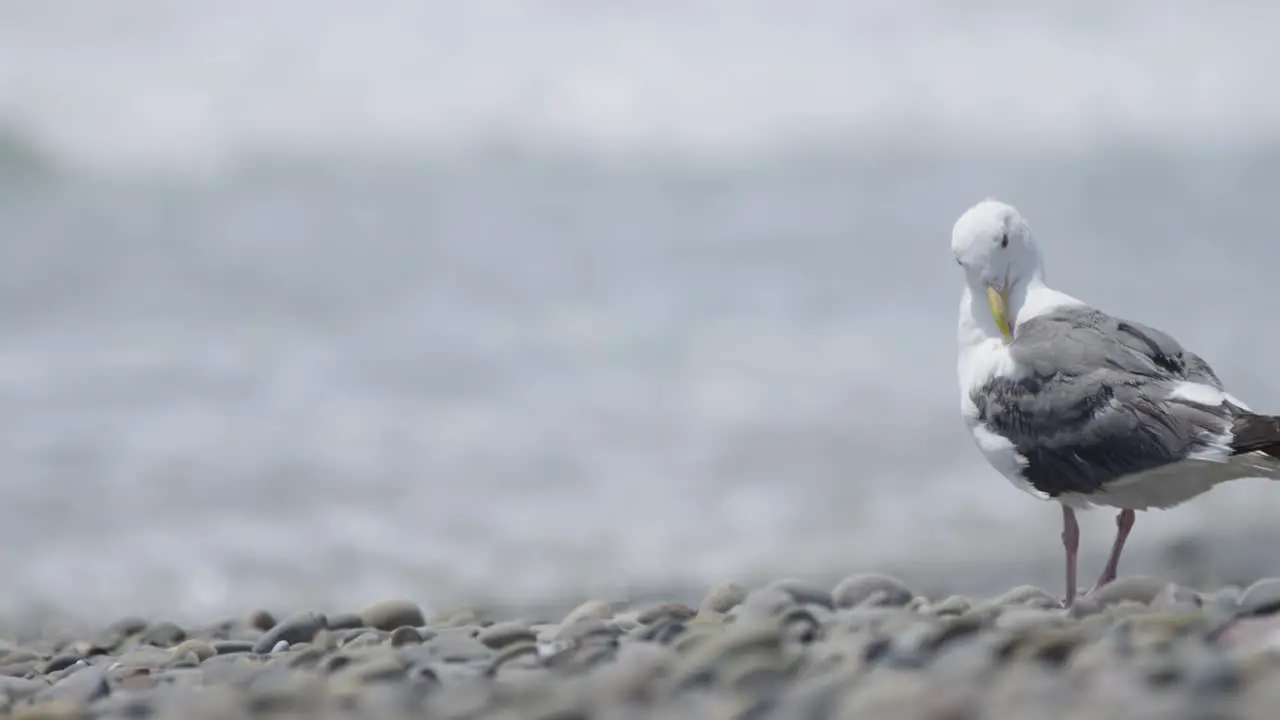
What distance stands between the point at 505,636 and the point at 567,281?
9.71m

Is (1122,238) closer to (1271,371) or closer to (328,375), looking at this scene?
(1271,371)

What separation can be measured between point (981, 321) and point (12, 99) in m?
17.4

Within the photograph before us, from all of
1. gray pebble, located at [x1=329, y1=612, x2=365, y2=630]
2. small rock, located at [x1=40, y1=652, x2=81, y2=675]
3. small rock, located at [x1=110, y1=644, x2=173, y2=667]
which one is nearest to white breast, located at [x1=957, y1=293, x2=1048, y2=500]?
gray pebble, located at [x1=329, y1=612, x2=365, y2=630]

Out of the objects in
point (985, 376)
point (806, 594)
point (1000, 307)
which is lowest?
point (806, 594)

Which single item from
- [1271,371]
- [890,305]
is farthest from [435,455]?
[1271,371]

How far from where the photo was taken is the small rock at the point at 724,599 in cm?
536

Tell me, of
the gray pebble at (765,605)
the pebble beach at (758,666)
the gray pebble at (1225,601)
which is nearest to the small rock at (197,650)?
the pebble beach at (758,666)

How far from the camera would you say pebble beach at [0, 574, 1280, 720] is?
312 centimetres

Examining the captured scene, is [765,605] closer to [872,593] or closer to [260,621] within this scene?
[872,593]

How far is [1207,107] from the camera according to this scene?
19438mm

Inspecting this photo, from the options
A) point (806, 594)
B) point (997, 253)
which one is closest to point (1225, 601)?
point (806, 594)

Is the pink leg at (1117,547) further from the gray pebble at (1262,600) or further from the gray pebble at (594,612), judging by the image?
the gray pebble at (594,612)

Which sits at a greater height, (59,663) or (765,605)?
(59,663)

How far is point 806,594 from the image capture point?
5.14 meters
